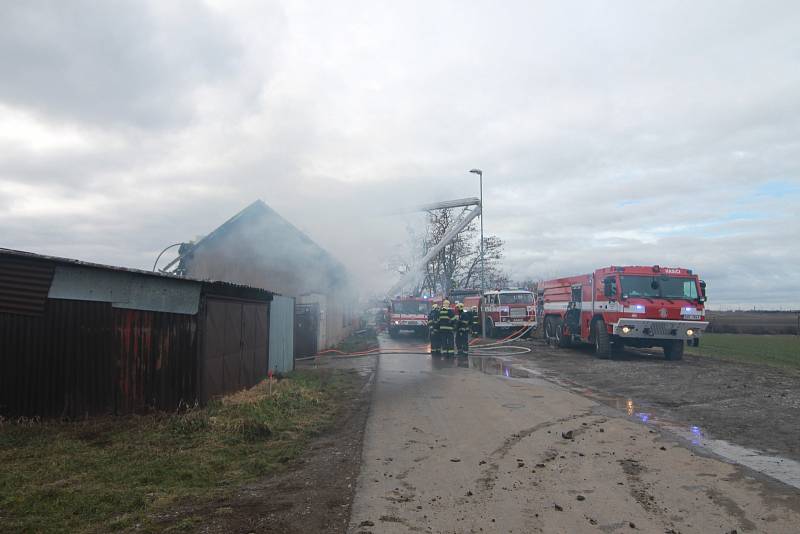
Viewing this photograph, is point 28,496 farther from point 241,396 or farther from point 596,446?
point 596,446

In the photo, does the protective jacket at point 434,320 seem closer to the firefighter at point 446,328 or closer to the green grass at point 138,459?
the firefighter at point 446,328

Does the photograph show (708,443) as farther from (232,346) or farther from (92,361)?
(92,361)

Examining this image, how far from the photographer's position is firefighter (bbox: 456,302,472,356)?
60.9 ft

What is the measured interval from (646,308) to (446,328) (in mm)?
6009

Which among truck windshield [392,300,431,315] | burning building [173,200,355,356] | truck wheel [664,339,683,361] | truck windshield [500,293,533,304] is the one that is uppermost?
burning building [173,200,355,356]

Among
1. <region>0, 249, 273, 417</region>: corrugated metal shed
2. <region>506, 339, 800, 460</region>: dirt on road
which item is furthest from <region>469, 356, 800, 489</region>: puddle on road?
<region>0, 249, 273, 417</region>: corrugated metal shed

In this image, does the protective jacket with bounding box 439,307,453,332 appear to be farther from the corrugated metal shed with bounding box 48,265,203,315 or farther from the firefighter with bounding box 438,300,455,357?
the corrugated metal shed with bounding box 48,265,203,315

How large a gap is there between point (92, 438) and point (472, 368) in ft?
33.8

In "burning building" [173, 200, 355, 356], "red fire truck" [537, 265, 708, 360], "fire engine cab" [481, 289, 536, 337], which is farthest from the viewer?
"fire engine cab" [481, 289, 536, 337]

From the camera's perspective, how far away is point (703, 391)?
36.1ft

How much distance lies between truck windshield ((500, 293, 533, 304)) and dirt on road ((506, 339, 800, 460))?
9.02 meters

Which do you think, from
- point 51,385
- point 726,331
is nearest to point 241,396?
point 51,385

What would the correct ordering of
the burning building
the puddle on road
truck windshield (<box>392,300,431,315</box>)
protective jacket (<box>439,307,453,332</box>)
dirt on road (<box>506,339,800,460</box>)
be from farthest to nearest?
1. truck windshield (<box>392,300,431,315</box>)
2. the burning building
3. protective jacket (<box>439,307,453,332</box>)
4. dirt on road (<box>506,339,800,460</box>)
5. the puddle on road

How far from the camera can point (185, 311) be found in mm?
8883
